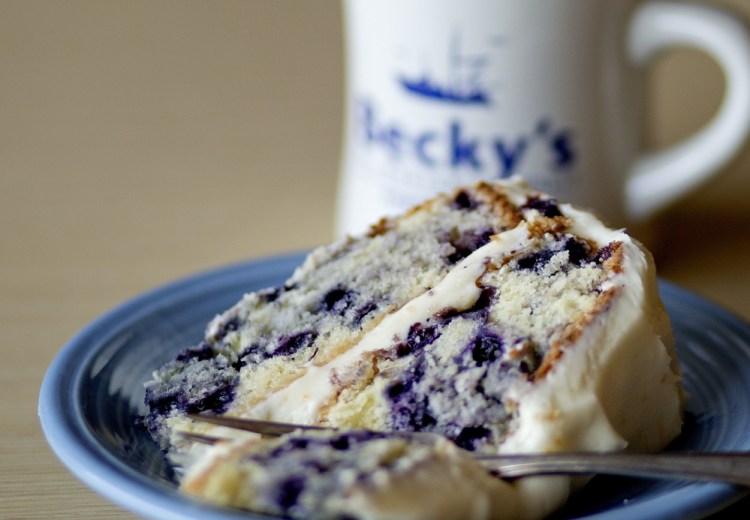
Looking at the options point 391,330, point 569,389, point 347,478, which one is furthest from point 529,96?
point 347,478

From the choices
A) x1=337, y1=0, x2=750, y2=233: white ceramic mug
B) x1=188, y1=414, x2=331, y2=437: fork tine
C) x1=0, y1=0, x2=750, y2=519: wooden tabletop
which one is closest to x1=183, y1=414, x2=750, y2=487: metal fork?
x1=188, y1=414, x2=331, y2=437: fork tine

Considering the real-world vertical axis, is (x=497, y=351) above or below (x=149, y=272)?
above

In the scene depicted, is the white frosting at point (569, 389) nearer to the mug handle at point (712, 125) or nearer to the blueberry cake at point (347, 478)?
the blueberry cake at point (347, 478)

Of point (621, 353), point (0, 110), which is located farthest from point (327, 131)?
point (621, 353)

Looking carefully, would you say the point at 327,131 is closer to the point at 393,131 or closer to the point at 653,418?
the point at 393,131

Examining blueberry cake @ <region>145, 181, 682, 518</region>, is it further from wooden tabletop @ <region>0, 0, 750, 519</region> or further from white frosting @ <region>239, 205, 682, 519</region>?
wooden tabletop @ <region>0, 0, 750, 519</region>

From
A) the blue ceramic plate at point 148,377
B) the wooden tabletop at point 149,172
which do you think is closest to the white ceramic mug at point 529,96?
the wooden tabletop at point 149,172

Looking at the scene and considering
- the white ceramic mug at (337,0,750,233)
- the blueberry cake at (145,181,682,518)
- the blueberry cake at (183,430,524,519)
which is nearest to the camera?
the blueberry cake at (183,430,524,519)

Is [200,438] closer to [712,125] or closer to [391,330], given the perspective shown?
[391,330]
